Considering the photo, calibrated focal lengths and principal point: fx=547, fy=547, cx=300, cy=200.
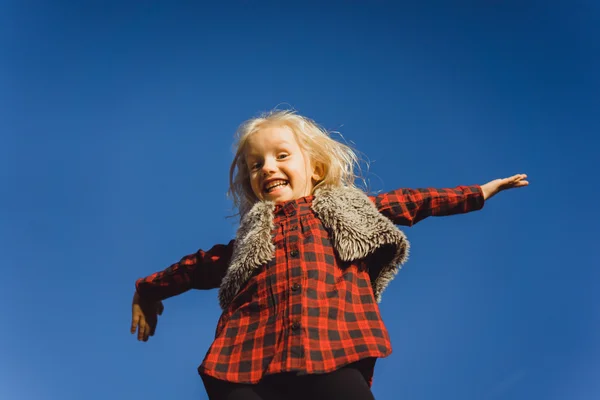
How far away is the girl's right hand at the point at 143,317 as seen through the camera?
9.89 ft

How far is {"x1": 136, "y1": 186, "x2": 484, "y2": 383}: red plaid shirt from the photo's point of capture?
215cm

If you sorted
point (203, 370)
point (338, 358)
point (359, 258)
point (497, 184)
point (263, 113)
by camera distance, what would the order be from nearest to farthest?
point (338, 358) < point (203, 370) < point (359, 258) < point (497, 184) < point (263, 113)

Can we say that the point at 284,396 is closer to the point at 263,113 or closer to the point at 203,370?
the point at 203,370

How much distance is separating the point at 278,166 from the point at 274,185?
0.11 m

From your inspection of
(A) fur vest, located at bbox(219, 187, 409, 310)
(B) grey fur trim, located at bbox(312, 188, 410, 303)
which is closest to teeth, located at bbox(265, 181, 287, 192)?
(A) fur vest, located at bbox(219, 187, 409, 310)

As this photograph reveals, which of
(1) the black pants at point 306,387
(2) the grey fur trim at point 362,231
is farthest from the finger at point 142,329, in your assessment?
(2) the grey fur trim at point 362,231

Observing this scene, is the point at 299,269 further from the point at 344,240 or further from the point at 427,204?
the point at 427,204

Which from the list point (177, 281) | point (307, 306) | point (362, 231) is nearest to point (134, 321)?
point (177, 281)

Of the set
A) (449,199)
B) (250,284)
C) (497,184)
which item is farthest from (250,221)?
(497,184)

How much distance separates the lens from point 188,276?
3.00 m

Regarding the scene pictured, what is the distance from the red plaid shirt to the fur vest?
5 cm

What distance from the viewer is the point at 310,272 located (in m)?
2.40

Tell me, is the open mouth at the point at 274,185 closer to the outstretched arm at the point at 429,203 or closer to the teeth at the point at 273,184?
the teeth at the point at 273,184

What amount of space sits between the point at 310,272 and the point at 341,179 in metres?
0.92
